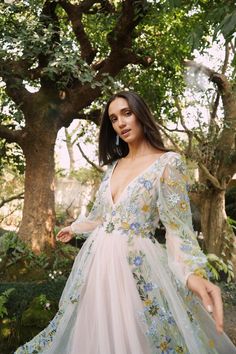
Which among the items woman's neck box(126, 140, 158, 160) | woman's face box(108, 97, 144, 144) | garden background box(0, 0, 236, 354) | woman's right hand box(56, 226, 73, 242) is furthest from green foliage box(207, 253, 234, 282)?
woman's face box(108, 97, 144, 144)

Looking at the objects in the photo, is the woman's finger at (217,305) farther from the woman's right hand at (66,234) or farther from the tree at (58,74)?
the tree at (58,74)

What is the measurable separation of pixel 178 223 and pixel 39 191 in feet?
11.7

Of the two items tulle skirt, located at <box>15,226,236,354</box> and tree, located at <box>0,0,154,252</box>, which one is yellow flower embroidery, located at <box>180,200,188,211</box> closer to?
tulle skirt, located at <box>15,226,236,354</box>

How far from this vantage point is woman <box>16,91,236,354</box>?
1.56m

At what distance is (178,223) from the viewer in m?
1.65

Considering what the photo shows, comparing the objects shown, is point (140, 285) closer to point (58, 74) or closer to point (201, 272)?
point (201, 272)

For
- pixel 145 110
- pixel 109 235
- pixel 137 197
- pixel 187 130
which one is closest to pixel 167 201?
pixel 137 197

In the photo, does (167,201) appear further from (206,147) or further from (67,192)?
(67,192)

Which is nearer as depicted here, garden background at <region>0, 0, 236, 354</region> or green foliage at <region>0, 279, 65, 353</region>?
green foliage at <region>0, 279, 65, 353</region>

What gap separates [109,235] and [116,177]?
0.33 meters

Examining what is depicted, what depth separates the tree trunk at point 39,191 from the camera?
496cm

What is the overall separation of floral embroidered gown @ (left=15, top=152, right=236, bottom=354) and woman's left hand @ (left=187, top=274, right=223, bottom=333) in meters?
0.06

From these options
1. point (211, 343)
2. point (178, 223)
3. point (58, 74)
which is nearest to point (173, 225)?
point (178, 223)

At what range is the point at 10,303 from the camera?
3.80 meters
